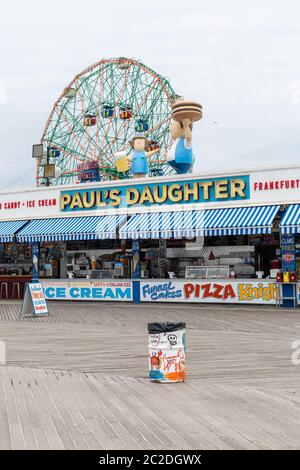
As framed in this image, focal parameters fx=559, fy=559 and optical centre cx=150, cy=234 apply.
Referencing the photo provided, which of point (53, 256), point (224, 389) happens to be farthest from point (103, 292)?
point (224, 389)

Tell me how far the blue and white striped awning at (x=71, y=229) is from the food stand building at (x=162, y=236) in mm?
41

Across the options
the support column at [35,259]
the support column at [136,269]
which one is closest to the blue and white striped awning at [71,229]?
the support column at [35,259]

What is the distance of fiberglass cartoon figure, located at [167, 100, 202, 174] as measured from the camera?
2116 centimetres

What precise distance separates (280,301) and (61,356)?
31.6ft

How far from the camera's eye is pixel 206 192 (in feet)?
63.2

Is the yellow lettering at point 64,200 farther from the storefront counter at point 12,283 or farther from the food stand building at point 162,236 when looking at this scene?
the storefront counter at point 12,283

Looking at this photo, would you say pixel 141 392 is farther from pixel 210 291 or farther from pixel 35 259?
pixel 35 259

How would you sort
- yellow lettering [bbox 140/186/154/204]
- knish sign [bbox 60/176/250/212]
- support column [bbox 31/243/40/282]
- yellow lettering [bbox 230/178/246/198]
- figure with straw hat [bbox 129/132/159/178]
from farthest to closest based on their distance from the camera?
support column [bbox 31/243/40/282] → figure with straw hat [bbox 129/132/159/178] → yellow lettering [bbox 140/186/154/204] → knish sign [bbox 60/176/250/212] → yellow lettering [bbox 230/178/246/198]

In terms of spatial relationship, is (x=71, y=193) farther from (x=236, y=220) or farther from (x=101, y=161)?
(x=101, y=161)

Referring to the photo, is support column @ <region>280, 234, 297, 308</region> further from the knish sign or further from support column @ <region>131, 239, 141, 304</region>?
support column @ <region>131, 239, 141, 304</region>

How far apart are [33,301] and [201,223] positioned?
6.00m

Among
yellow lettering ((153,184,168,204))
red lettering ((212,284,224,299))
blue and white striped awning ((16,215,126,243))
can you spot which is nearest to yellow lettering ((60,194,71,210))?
blue and white striped awning ((16,215,126,243))

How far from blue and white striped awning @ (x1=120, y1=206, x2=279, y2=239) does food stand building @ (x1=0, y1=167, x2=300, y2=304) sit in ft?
0.11

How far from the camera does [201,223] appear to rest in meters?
18.4
